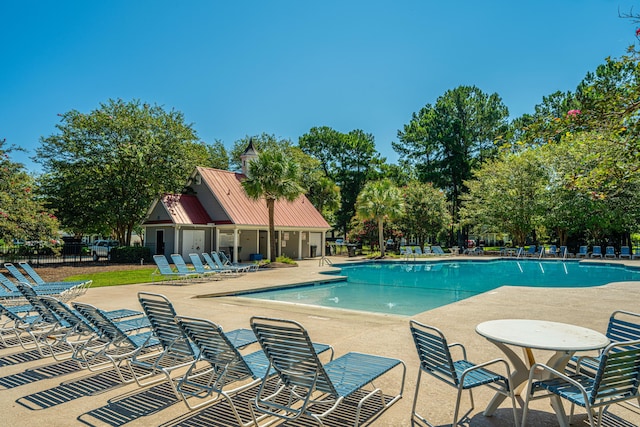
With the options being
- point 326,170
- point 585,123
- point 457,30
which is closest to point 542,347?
point 585,123

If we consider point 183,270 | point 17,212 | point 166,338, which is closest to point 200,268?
point 183,270

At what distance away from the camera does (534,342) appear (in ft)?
10.7

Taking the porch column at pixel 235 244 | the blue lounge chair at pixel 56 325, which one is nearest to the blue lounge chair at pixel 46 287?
the blue lounge chair at pixel 56 325

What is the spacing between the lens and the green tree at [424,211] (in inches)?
1334

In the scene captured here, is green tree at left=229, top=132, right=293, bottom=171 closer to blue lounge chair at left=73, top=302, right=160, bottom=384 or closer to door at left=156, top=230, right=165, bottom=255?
door at left=156, top=230, right=165, bottom=255

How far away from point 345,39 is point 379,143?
36.1 meters

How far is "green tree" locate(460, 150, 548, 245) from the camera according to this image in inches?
1193

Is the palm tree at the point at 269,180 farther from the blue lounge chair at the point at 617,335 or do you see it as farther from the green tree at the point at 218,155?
the green tree at the point at 218,155

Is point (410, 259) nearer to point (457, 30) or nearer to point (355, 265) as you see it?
point (355, 265)

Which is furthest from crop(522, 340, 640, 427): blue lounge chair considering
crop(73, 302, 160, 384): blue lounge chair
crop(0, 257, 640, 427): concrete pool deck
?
crop(73, 302, 160, 384): blue lounge chair

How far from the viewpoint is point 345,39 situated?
15758mm

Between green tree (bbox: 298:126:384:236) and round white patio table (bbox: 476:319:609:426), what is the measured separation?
43.8 metres

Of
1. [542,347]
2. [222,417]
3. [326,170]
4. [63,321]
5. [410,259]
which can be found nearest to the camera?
[542,347]

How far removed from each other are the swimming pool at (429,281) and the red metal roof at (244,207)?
6.31m
